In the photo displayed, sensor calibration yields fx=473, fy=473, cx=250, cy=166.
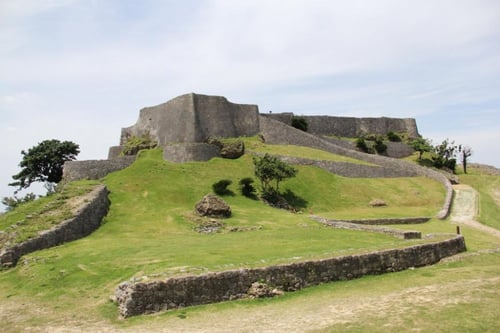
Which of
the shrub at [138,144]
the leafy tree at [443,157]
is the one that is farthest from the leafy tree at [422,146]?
the shrub at [138,144]

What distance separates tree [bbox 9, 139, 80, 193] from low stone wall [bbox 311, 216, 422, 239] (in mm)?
31016

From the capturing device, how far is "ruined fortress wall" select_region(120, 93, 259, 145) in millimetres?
50031

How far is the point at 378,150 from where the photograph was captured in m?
66.5

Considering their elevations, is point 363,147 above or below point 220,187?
above

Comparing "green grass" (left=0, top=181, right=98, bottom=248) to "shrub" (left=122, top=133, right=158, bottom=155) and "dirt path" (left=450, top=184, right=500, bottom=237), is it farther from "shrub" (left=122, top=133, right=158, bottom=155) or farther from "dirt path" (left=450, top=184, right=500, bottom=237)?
"dirt path" (left=450, top=184, right=500, bottom=237)

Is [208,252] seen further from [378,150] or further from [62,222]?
[378,150]

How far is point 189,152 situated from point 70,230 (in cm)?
2057

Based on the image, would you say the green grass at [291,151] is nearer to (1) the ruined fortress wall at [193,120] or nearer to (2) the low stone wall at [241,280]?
(1) the ruined fortress wall at [193,120]

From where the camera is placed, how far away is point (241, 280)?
1454 cm

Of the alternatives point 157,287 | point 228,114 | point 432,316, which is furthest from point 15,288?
point 228,114

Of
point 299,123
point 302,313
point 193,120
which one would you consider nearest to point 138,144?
point 193,120

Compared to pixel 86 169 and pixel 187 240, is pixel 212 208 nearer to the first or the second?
pixel 187 240

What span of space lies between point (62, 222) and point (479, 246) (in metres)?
21.5

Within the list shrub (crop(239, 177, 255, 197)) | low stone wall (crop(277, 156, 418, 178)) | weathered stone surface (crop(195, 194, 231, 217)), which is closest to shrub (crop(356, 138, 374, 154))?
low stone wall (crop(277, 156, 418, 178))
